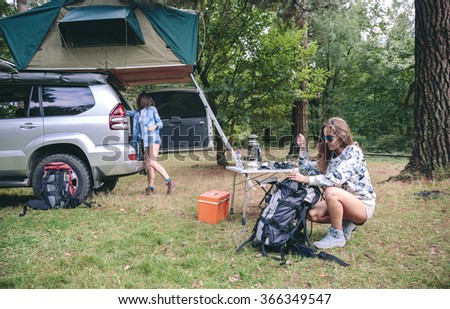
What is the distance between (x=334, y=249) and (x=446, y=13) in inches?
182

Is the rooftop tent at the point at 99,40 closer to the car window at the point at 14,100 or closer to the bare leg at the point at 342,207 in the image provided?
the car window at the point at 14,100

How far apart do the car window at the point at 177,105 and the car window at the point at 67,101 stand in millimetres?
2782

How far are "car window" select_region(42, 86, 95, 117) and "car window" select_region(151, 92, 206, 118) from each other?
9.13ft

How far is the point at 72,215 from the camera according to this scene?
4.18m

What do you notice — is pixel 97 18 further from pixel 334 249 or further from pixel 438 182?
pixel 438 182

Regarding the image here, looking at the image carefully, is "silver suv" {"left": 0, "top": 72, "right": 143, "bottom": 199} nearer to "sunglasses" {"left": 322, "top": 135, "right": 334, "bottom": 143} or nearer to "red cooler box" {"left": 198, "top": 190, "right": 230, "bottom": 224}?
"red cooler box" {"left": 198, "top": 190, "right": 230, "bottom": 224}

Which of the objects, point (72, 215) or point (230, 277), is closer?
point (230, 277)

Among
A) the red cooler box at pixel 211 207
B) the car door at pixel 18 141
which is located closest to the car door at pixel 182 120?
the car door at pixel 18 141

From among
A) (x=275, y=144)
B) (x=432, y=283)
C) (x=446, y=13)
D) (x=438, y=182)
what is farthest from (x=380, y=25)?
(x=432, y=283)

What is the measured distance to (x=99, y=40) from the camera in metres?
5.17

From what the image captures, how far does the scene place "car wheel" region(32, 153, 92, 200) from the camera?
4.47 meters

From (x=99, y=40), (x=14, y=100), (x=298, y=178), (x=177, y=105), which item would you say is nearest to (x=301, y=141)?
(x=298, y=178)

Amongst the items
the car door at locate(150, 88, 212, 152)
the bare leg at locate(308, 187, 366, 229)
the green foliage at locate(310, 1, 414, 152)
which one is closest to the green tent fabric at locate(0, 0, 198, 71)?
the car door at locate(150, 88, 212, 152)

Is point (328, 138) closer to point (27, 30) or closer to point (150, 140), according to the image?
point (150, 140)
